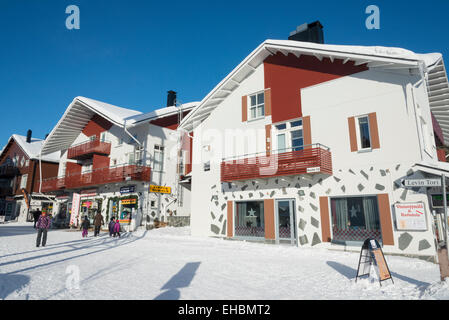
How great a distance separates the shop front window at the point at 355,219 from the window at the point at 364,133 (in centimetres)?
246

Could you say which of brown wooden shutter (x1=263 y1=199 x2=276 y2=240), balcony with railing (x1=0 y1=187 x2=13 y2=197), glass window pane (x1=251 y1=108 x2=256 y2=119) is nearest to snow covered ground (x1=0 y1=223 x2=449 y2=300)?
brown wooden shutter (x1=263 y1=199 x2=276 y2=240)

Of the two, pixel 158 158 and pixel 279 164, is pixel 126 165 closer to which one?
pixel 158 158

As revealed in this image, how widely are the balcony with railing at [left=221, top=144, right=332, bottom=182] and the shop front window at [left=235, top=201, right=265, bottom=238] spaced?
182cm

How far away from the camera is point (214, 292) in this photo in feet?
19.9

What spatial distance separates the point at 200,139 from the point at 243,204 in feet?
20.0

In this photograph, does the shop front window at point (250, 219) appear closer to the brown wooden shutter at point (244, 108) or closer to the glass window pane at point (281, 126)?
the glass window pane at point (281, 126)

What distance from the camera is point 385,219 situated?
468 inches

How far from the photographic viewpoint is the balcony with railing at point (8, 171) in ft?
140

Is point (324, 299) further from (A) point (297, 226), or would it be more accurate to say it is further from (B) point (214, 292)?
(A) point (297, 226)

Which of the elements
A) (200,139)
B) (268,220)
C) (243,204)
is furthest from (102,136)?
(268,220)

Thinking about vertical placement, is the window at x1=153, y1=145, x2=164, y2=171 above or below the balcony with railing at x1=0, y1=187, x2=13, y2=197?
above

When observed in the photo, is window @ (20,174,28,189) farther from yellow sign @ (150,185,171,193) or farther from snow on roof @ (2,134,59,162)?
yellow sign @ (150,185,171,193)

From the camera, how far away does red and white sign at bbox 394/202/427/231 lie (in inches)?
433

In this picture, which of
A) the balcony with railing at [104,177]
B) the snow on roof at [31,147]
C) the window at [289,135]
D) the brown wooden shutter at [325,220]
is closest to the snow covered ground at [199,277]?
the brown wooden shutter at [325,220]
